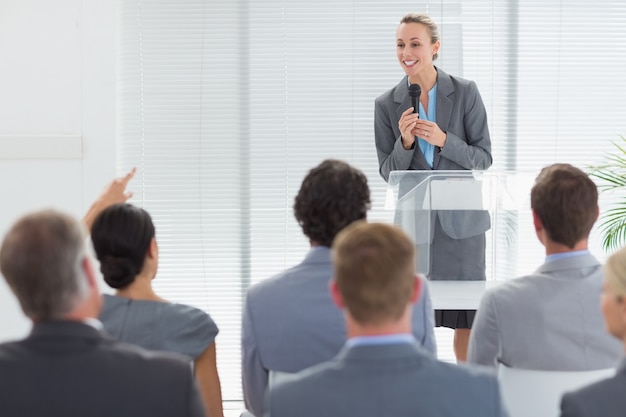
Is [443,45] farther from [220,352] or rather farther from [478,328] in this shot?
[478,328]

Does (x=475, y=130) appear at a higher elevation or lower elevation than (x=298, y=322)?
higher

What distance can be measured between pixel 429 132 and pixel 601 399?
2.36 m

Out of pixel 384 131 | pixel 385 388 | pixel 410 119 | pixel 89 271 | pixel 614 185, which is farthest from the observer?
pixel 614 185

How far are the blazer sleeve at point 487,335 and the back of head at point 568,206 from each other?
0.86 feet

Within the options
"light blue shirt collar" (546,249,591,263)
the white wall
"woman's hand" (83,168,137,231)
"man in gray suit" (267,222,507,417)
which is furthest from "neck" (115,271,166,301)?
the white wall

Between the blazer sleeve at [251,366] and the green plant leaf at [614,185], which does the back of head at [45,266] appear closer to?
the blazer sleeve at [251,366]

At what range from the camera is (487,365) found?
7.35ft

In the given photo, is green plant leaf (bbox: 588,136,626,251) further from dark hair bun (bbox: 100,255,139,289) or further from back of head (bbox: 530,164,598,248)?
dark hair bun (bbox: 100,255,139,289)

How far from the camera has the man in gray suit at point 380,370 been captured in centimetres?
148

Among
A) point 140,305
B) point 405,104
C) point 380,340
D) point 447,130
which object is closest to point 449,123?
point 447,130

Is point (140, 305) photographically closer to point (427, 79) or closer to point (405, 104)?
point (405, 104)

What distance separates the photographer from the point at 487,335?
2.21m

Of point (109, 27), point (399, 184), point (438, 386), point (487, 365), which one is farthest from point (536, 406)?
point (109, 27)

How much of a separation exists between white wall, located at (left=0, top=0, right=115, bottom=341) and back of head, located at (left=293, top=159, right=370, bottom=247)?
2821mm
